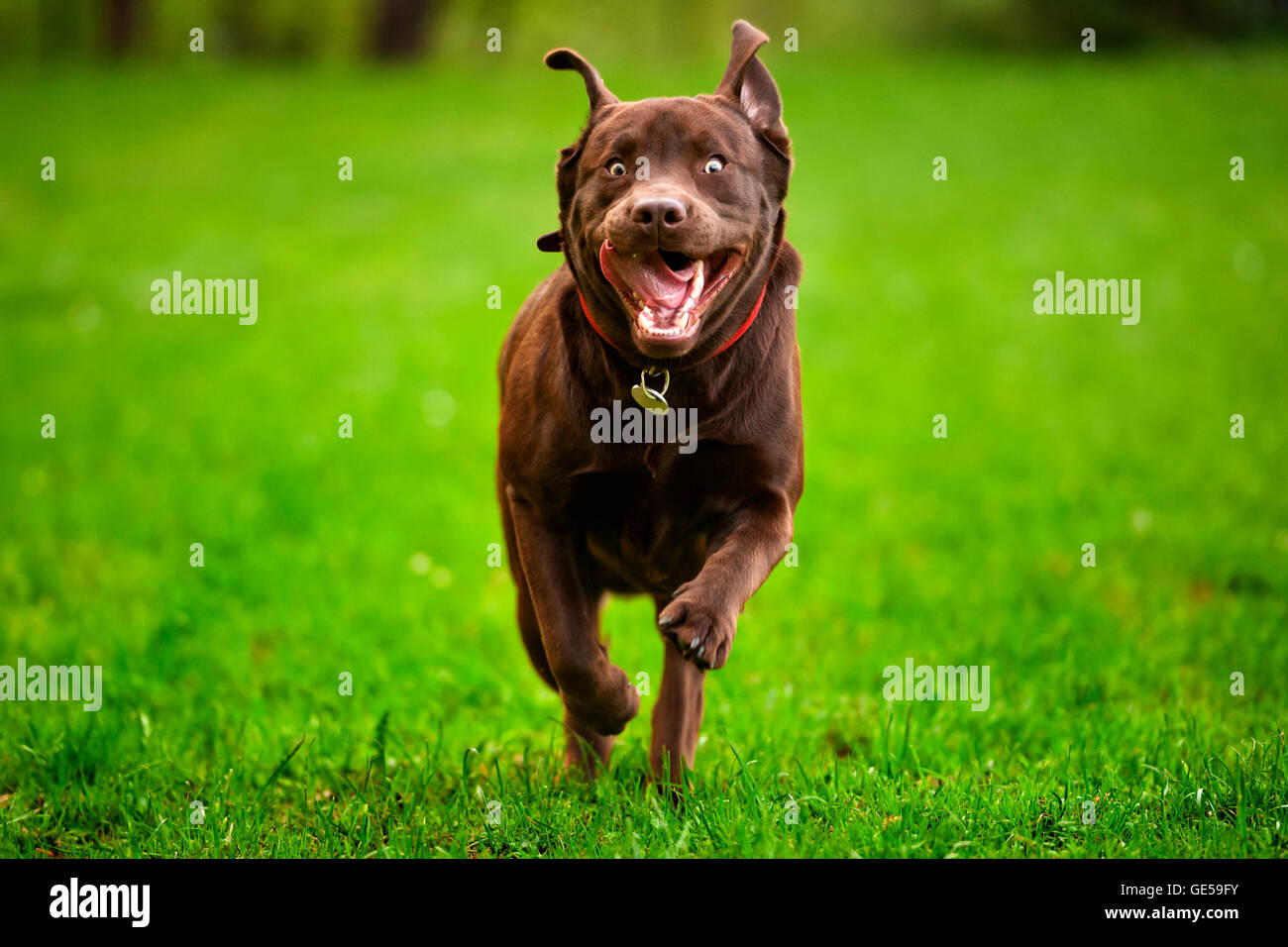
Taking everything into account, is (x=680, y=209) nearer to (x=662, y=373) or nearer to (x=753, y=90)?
(x=662, y=373)

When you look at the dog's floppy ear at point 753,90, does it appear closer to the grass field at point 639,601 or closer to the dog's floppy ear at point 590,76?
the dog's floppy ear at point 590,76

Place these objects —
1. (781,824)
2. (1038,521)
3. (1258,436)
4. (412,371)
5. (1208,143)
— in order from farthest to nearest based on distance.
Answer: (1208,143)
(412,371)
(1258,436)
(1038,521)
(781,824)

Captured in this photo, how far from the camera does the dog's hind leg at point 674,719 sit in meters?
4.01

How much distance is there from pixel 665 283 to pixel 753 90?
0.69m

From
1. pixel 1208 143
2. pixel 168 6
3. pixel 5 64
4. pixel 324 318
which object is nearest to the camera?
pixel 324 318

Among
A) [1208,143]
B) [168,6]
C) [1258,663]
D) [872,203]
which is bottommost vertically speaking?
[1258,663]

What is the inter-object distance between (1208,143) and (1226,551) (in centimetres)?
1307

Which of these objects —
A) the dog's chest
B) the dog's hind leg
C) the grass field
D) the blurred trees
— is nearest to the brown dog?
the dog's chest

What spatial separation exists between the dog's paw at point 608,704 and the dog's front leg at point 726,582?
50 cm

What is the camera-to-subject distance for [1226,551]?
6.84m

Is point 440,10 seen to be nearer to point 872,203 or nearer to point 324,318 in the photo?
point 872,203

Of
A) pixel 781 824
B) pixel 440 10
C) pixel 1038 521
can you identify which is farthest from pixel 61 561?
pixel 440 10

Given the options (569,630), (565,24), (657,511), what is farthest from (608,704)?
(565,24)

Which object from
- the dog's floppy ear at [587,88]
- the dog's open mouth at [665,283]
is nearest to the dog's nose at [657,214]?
the dog's open mouth at [665,283]
